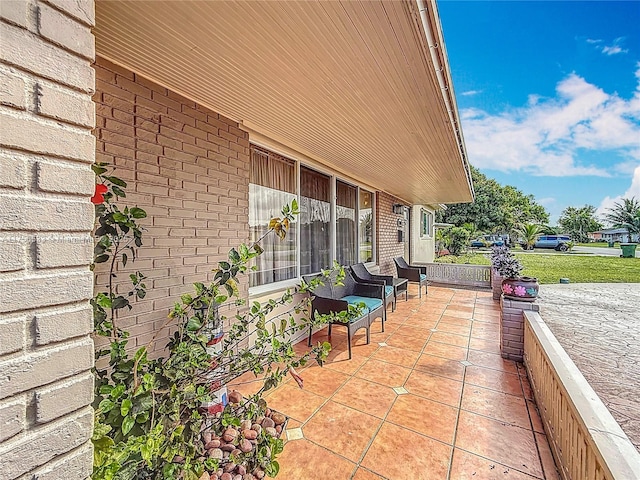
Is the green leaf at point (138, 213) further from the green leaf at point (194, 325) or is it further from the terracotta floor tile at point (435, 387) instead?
the terracotta floor tile at point (435, 387)

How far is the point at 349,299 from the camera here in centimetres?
459

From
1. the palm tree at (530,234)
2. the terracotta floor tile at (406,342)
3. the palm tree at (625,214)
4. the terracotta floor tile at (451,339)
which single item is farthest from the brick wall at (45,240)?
the palm tree at (625,214)

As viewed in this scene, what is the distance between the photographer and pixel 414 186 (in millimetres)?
6477

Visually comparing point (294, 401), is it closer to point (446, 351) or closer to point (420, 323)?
point (446, 351)

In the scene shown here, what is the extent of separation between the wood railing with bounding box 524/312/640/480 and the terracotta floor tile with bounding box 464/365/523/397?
210mm

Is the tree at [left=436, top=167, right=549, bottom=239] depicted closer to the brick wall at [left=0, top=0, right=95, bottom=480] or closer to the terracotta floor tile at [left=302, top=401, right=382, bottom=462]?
the terracotta floor tile at [left=302, top=401, right=382, bottom=462]

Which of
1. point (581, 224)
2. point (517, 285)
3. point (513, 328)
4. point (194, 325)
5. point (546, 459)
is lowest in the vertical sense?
point (546, 459)

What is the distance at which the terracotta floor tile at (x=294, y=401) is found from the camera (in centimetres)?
256

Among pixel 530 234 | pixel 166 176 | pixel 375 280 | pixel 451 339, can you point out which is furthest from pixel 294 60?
pixel 530 234

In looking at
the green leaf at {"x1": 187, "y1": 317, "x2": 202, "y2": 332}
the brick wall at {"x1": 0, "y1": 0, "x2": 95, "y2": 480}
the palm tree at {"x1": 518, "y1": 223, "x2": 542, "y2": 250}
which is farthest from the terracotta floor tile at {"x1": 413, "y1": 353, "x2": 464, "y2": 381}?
the palm tree at {"x1": 518, "y1": 223, "x2": 542, "y2": 250}

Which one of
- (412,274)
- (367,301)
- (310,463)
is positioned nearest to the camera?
(310,463)

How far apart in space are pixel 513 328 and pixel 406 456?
2374 mm

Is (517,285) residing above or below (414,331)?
above

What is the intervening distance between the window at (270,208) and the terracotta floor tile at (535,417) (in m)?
2.93
